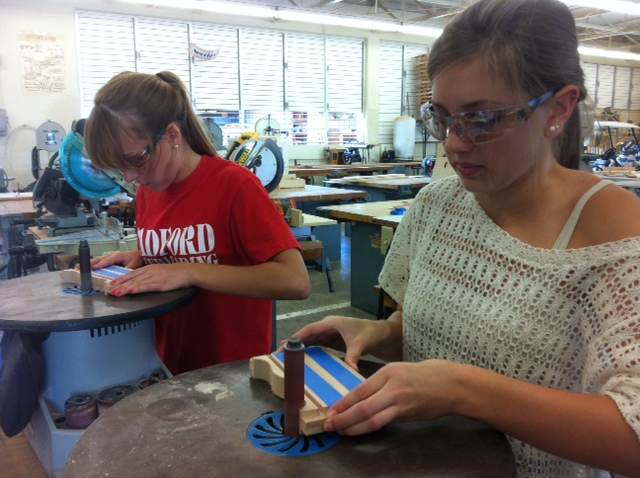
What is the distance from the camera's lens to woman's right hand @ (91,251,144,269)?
146 centimetres

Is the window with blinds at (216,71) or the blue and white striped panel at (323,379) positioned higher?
the window with blinds at (216,71)

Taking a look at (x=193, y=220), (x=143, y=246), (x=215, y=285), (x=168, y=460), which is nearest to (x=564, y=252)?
(x=168, y=460)

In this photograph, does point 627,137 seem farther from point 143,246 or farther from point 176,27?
point 143,246

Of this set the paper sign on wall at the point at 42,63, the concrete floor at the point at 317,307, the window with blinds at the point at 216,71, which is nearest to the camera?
the concrete floor at the point at 317,307

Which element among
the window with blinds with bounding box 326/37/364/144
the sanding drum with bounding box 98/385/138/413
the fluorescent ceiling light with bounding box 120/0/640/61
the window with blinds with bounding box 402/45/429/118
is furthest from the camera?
the window with blinds with bounding box 402/45/429/118

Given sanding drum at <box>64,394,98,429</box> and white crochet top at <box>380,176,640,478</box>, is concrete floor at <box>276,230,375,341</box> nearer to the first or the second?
sanding drum at <box>64,394,98,429</box>

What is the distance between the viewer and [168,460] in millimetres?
641

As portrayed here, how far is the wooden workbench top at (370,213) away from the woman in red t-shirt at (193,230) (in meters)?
1.73

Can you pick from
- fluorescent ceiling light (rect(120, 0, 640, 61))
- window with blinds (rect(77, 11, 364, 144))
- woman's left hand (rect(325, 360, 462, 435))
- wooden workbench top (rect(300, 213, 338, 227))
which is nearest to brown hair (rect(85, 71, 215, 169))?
woman's left hand (rect(325, 360, 462, 435))

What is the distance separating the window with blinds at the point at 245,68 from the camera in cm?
672

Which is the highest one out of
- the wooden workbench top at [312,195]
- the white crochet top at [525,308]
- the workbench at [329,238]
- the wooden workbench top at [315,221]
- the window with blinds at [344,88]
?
the window with blinds at [344,88]

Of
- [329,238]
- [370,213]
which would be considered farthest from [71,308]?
[329,238]

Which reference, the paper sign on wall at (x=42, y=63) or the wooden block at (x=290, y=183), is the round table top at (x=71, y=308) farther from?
the paper sign on wall at (x=42, y=63)

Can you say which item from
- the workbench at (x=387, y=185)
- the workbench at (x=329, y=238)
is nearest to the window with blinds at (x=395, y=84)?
the workbench at (x=387, y=185)
